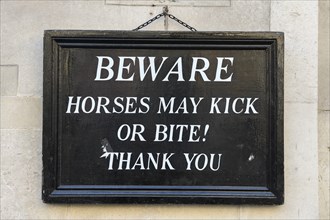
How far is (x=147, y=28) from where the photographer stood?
134 inches

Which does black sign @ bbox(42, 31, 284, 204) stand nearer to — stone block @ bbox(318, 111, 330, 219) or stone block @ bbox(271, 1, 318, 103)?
stone block @ bbox(271, 1, 318, 103)

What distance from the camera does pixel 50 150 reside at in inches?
127

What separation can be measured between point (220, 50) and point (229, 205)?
3.85 ft

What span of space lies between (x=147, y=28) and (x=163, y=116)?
710 millimetres

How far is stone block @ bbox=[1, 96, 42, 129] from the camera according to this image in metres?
3.35

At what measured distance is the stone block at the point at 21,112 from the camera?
3350 millimetres

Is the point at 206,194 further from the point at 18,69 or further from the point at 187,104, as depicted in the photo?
the point at 18,69

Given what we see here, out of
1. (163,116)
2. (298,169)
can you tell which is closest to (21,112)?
(163,116)

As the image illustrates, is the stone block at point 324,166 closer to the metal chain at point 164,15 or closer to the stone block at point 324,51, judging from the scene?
the stone block at point 324,51

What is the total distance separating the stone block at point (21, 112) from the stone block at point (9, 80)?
0.05 metres

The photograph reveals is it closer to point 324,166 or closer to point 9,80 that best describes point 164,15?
point 9,80

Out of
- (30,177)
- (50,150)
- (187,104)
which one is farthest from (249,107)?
(30,177)

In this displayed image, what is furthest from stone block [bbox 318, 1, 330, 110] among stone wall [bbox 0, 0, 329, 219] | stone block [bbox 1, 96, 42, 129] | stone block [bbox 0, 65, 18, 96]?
stone block [bbox 0, 65, 18, 96]

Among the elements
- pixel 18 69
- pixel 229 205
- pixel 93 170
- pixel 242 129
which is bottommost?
pixel 229 205
